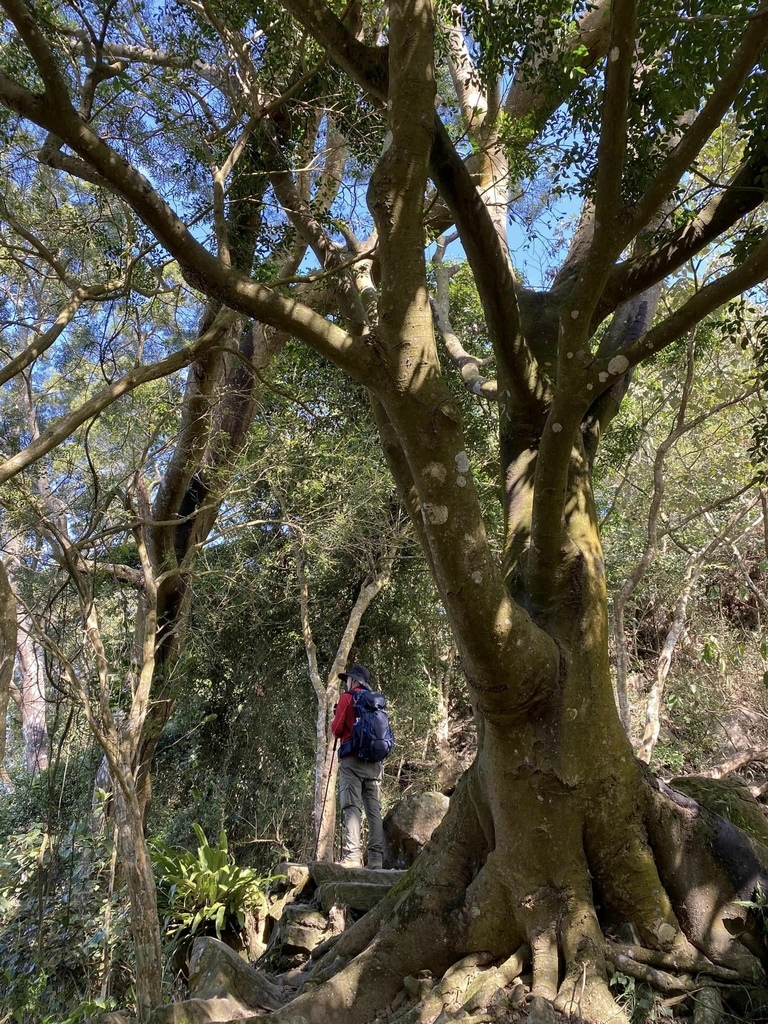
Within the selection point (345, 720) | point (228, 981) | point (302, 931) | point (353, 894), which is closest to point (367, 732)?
point (345, 720)

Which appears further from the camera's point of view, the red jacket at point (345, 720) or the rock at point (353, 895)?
the red jacket at point (345, 720)

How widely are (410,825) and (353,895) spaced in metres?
1.04

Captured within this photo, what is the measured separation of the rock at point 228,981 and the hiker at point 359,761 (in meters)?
2.08

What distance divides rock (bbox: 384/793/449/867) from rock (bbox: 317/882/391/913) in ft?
2.74

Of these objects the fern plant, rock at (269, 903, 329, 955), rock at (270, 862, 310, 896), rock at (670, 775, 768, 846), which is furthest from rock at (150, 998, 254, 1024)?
rock at (670, 775, 768, 846)

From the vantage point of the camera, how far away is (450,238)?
882 cm

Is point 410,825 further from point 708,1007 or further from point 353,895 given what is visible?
point 708,1007

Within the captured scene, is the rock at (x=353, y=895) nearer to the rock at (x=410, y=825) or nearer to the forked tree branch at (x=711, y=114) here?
the rock at (x=410, y=825)

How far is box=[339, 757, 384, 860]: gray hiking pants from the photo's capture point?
6.44 m

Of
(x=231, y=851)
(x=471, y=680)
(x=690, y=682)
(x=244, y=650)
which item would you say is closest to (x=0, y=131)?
(x=471, y=680)

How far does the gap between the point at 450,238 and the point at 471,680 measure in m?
6.86

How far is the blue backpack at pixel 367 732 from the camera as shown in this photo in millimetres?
6402

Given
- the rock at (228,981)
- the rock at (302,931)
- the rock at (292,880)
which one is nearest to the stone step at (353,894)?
the rock at (302,931)

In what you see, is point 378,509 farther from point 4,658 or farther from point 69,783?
point 4,658
